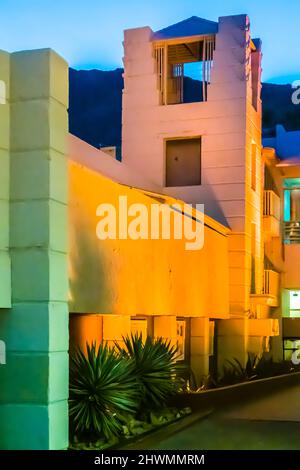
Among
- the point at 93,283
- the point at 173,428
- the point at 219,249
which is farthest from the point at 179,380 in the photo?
the point at 219,249

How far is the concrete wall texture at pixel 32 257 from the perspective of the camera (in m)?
8.76

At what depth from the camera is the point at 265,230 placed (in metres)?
25.6

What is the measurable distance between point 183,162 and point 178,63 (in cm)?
312

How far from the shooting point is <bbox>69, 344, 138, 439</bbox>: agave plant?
10.3 m

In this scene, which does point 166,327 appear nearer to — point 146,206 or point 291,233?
point 146,206

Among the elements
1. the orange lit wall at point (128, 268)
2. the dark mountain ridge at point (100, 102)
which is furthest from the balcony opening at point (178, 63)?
the dark mountain ridge at point (100, 102)

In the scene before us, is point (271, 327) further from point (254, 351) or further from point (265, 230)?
point (265, 230)

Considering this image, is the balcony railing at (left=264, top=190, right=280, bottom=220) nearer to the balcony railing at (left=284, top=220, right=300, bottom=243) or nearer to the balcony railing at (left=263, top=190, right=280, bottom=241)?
the balcony railing at (left=263, top=190, right=280, bottom=241)

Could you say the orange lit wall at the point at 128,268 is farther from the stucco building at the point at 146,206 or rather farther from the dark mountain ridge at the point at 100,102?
the dark mountain ridge at the point at 100,102

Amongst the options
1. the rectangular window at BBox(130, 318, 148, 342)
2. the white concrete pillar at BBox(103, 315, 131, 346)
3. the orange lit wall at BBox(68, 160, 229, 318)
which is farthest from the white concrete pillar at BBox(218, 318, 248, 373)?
the white concrete pillar at BBox(103, 315, 131, 346)

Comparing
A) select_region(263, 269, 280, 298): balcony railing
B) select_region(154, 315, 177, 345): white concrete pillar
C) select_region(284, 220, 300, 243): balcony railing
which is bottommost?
select_region(154, 315, 177, 345): white concrete pillar

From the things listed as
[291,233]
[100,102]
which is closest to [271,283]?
[291,233]

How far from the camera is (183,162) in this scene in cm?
Result: 2206

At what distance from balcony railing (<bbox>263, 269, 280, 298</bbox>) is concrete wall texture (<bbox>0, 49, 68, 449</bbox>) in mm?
15567
